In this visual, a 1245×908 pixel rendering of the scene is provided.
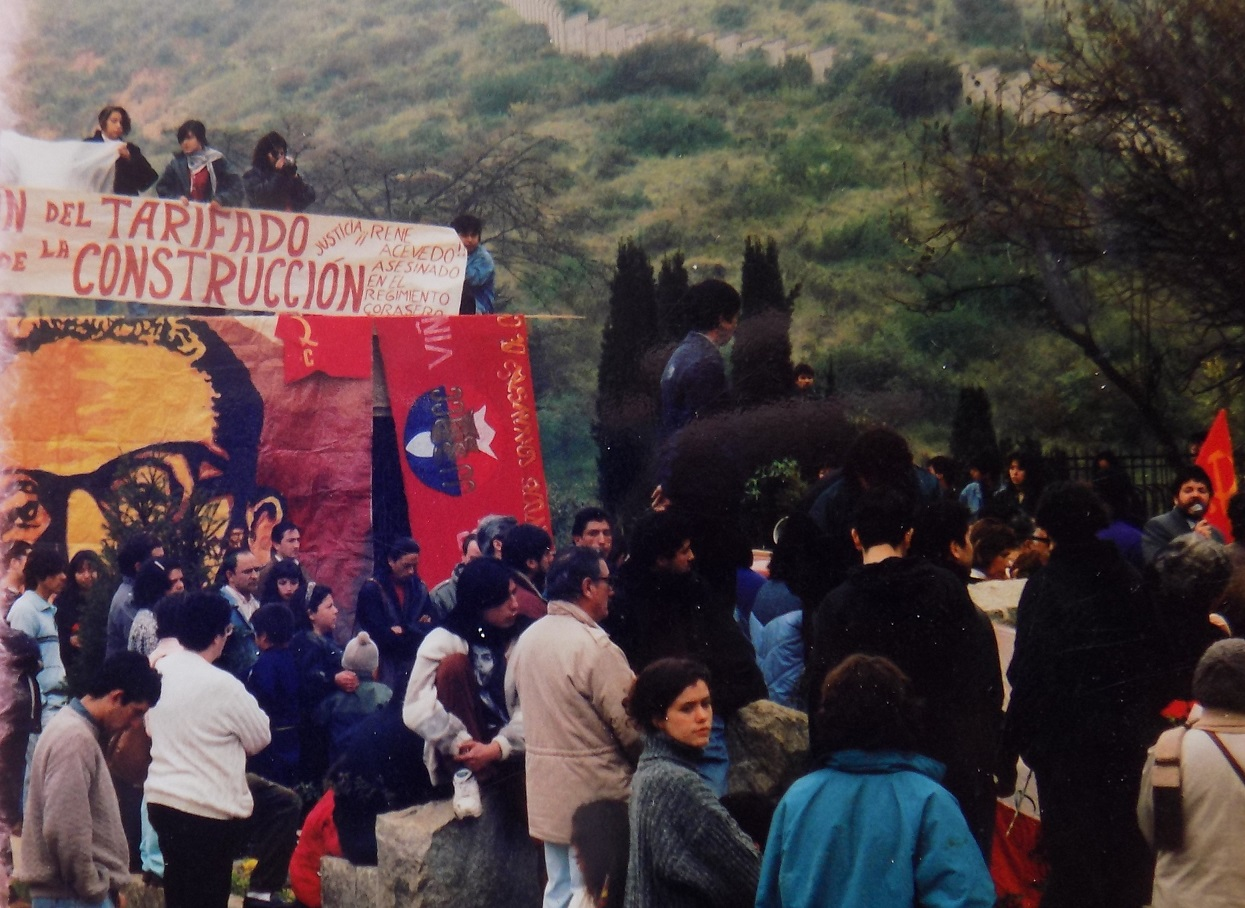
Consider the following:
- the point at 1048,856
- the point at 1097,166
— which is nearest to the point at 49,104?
the point at 1097,166

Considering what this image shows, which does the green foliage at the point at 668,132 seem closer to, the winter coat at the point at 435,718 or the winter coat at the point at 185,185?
the winter coat at the point at 185,185

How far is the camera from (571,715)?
4.86 meters

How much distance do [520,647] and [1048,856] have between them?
1.92m

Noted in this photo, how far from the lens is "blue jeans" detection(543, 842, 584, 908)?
16.1 feet

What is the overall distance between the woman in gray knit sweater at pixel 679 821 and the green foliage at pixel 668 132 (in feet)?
36.6

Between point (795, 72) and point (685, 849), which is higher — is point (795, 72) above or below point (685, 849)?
above

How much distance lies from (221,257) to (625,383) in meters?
2.87

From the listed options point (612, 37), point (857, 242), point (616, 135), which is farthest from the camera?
point (612, 37)

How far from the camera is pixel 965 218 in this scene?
10859mm

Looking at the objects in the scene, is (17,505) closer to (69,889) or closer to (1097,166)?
(69,889)

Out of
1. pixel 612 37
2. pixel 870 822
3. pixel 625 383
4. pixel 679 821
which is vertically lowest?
pixel 679 821

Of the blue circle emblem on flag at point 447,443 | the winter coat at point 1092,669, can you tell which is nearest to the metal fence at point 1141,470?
the blue circle emblem on flag at point 447,443

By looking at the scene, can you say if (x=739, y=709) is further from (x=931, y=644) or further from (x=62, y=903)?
(x=62, y=903)

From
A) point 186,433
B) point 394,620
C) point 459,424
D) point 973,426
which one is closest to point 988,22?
point 973,426
